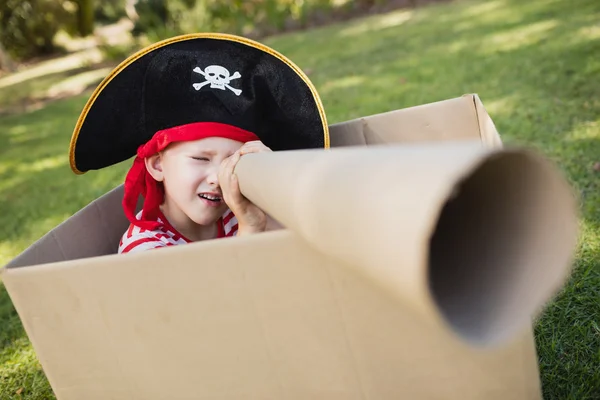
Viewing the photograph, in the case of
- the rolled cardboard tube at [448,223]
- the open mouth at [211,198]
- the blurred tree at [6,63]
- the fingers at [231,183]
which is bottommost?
the blurred tree at [6,63]

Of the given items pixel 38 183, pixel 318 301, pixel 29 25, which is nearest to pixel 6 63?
pixel 29 25

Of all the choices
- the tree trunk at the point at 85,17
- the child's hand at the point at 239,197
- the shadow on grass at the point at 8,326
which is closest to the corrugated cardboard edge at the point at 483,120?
the child's hand at the point at 239,197

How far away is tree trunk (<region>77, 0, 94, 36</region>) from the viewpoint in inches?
546

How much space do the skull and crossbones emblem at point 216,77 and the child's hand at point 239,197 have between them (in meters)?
0.22

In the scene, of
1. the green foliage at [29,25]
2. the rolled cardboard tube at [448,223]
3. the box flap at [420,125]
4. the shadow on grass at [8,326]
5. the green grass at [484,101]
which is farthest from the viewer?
the green foliage at [29,25]

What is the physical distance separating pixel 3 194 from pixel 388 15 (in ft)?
18.2

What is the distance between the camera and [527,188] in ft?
2.15

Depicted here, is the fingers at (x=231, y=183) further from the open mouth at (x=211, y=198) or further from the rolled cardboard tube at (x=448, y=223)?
the rolled cardboard tube at (x=448, y=223)

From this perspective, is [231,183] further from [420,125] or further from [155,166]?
[420,125]

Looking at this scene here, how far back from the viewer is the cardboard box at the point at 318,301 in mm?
603

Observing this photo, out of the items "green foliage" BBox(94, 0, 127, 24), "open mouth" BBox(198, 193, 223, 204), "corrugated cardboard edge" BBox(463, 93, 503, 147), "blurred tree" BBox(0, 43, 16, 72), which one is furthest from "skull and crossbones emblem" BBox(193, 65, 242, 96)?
"green foliage" BBox(94, 0, 127, 24)

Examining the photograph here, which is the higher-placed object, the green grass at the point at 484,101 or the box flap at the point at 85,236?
the box flap at the point at 85,236

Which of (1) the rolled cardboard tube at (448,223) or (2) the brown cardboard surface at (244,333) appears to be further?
(2) the brown cardboard surface at (244,333)

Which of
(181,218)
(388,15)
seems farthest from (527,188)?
(388,15)
